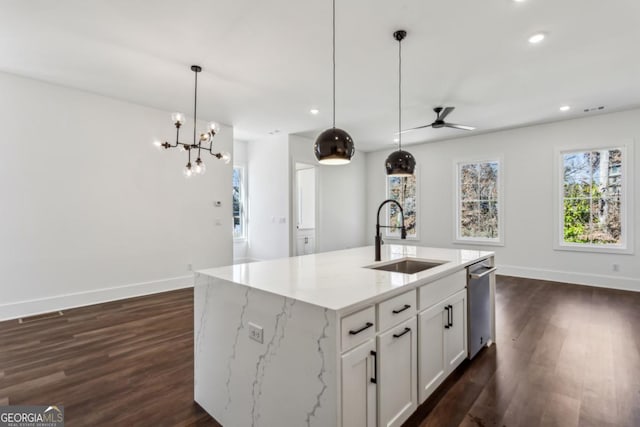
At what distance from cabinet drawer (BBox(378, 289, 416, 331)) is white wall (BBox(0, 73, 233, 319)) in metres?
4.19

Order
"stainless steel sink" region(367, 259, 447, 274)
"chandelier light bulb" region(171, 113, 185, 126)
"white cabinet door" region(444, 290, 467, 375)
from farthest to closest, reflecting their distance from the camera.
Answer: "chandelier light bulb" region(171, 113, 185, 126)
"stainless steel sink" region(367, 259, 447, 274)
"white cabinet door" region(444, 290, 467, 375)

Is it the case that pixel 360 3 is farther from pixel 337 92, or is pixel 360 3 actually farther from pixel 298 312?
pixel 298 312

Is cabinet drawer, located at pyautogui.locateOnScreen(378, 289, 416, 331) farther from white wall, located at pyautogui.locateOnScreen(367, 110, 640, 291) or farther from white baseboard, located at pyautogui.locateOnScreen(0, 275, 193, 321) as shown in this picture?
white wall, located at pyautogui.locateOnScreen(367, 110, 640, 291)

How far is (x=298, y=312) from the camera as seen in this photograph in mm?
1395

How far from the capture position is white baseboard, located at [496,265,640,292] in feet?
15.8

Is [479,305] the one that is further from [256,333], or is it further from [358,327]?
[256,333]

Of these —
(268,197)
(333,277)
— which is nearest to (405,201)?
(268,197)

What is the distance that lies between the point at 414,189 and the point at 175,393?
6.38 metres

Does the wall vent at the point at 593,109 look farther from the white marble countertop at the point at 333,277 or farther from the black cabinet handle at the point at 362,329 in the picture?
the black cabinet handle at the point at 362,329

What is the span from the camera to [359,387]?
140 cm

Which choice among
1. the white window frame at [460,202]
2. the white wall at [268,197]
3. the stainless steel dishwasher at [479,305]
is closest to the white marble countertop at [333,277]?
the stainless steel dishwasher at [479,305]

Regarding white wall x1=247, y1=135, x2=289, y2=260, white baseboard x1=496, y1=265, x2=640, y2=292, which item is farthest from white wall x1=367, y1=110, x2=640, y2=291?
white wall x1=247, y1=135, x2=289, y2=260

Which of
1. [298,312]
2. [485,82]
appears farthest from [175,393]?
[485,82]

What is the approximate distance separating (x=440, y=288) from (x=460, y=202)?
5.05 metres
